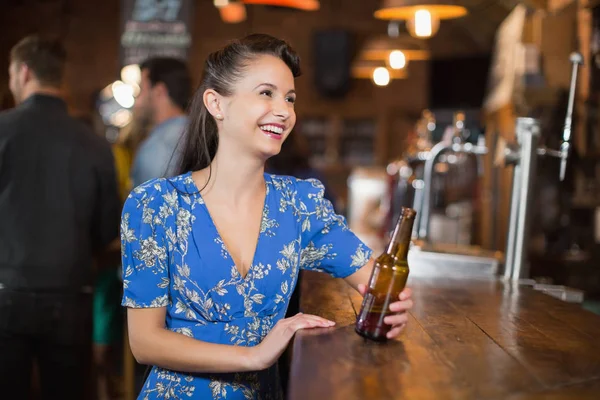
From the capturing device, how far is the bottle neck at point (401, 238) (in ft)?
5.37

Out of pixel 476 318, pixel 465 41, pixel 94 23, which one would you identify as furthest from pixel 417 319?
pixel 94 23

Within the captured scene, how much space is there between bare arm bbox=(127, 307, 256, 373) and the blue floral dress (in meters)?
0.03

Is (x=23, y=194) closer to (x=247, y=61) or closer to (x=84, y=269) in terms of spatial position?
(x=84, y=269)

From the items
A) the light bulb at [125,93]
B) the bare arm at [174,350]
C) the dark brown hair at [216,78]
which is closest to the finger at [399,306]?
the bare arm at [174,350]

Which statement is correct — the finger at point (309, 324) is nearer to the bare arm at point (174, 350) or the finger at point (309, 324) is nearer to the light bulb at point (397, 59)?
the bare arm at point (174, 350)

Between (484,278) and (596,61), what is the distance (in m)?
2.03

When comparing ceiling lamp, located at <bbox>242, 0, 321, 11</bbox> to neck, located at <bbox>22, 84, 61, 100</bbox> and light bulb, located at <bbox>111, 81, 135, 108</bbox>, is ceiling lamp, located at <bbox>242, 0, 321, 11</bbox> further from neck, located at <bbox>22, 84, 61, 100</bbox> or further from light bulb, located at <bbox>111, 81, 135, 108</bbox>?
light bulb, located at <bbox>111, 81, 135, 108</bbox>

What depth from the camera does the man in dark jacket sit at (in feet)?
10.0

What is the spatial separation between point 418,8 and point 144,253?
2.20 m

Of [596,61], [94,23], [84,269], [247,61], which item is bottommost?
[84,269]

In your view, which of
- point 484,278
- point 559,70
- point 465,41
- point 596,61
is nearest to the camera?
point 484,278

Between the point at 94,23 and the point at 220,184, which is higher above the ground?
the point at 94,23

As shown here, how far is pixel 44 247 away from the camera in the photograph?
10.3ft

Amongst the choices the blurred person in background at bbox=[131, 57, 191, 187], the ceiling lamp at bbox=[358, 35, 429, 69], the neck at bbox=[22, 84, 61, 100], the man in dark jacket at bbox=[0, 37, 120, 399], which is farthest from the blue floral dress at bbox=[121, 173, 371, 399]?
the ceiling lamp at bbox=[358, 35, 429, 69]
